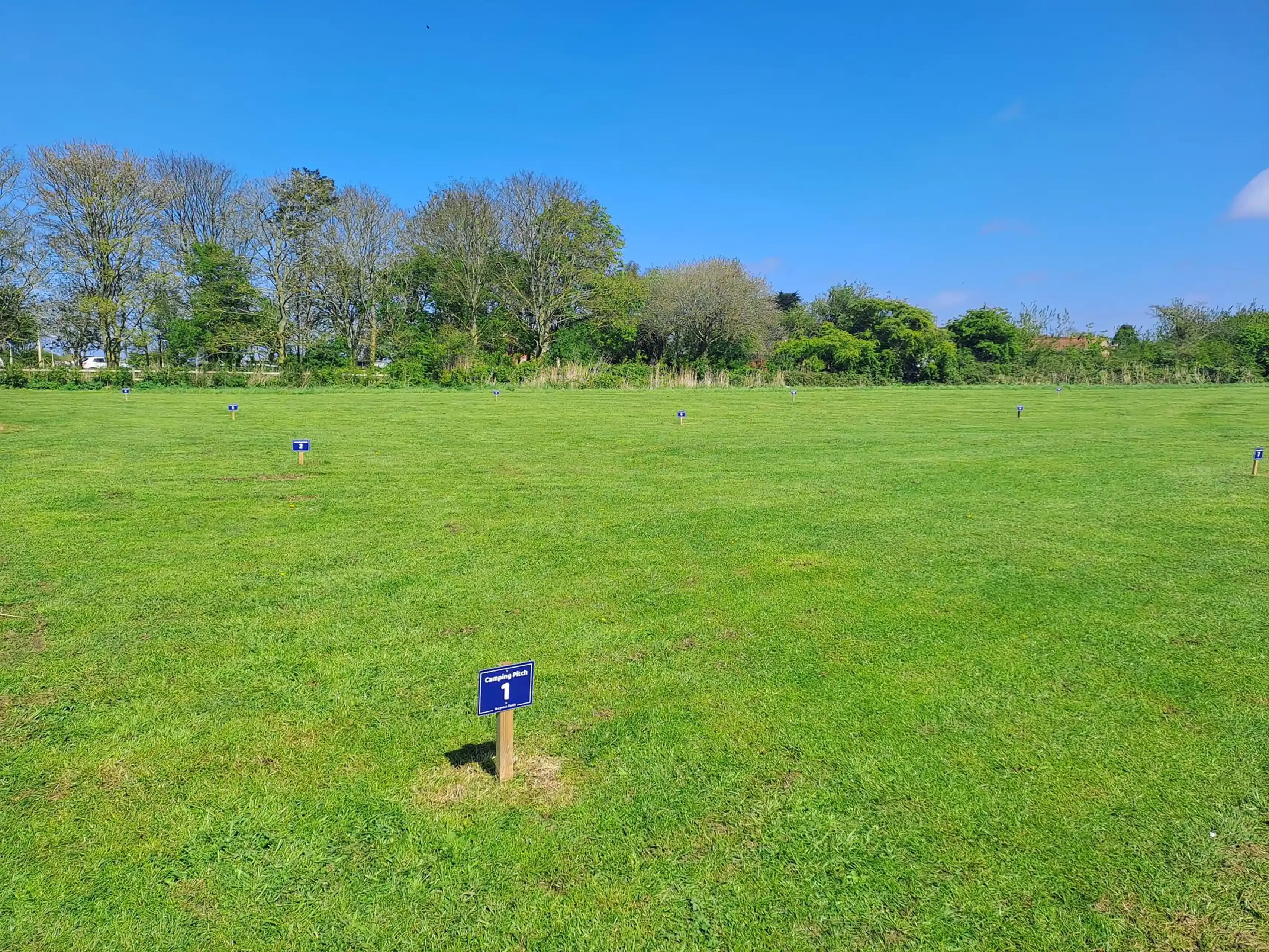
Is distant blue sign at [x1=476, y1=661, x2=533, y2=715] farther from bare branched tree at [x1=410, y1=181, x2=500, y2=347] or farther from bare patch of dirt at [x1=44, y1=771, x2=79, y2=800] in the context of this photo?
bare branched tree at [x1=410, y1=181, x2=500, y2=347]

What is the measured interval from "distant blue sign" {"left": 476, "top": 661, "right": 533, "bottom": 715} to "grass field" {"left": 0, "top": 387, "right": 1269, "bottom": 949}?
1.50ft

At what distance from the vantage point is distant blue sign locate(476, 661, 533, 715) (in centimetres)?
337

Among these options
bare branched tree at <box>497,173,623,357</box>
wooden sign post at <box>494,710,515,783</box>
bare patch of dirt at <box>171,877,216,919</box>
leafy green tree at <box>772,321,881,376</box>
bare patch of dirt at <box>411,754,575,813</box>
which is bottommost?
bare patch of dirt at <box>171,877,216,919</box>

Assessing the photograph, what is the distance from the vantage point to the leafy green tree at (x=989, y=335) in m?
50.3

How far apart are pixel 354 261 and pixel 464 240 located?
703cm

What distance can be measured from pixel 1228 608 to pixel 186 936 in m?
7.26

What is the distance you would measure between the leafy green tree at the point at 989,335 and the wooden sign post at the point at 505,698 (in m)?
53.6

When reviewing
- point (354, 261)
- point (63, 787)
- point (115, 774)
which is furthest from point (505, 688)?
point (354, 261)

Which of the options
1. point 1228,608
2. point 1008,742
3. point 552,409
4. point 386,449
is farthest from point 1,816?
point 552,409

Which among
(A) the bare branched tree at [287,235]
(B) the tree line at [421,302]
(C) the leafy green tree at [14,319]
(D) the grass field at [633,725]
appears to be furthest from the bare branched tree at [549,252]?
(D) the grass field at [633,725]

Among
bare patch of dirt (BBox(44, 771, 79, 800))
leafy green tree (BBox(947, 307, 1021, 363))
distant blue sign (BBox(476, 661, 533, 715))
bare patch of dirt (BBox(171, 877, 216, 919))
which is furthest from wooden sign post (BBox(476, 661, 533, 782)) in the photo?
leafy green tree (BBox(947, 307, 1021, 363))

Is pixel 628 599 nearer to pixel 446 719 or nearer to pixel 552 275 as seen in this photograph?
pixel 446 719

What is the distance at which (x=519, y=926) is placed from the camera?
276 cm

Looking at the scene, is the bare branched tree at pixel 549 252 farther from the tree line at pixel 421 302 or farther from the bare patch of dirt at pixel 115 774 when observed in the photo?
the bare patch of dirt at pixel 115 774
